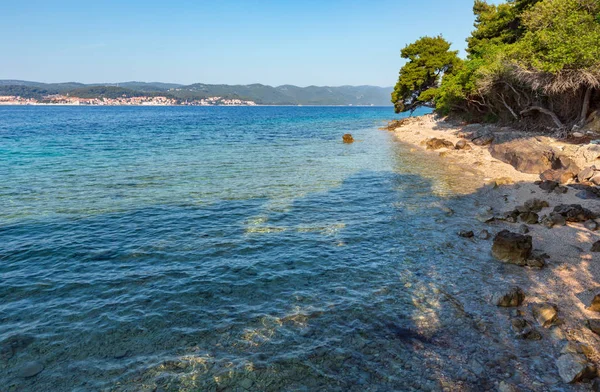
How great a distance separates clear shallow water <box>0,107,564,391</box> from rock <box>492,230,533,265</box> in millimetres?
1162

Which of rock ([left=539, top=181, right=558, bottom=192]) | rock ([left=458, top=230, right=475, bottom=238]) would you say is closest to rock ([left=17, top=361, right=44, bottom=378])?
rock ([left=458, top=230, right=475, bottom=238])

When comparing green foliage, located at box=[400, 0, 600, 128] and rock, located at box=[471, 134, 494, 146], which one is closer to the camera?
green foliage, located at box=[400, 0, 600, 128]

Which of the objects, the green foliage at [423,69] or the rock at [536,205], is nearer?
the rock at [536,205]

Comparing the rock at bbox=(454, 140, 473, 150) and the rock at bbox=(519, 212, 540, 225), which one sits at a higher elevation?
the rock at bbox=(454, 140, 473, 150)

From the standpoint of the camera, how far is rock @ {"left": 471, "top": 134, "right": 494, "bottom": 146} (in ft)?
120

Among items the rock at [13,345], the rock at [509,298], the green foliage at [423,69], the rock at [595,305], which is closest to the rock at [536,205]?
the rock at [595,305]

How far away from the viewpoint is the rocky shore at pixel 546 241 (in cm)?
885

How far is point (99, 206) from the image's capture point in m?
19.5

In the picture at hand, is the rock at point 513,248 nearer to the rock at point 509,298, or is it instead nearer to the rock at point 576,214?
the rock at point 509,298

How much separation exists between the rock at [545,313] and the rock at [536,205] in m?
9.54

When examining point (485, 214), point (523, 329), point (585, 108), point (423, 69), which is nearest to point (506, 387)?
point (523, 329)

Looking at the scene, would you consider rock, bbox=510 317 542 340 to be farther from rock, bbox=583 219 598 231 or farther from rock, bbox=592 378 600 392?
rock, bbox=583 219 598 231

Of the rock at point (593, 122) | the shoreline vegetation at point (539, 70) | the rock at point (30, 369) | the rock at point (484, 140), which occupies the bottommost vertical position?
the rock at point (30, 369)

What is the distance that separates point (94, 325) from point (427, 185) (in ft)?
70.5
